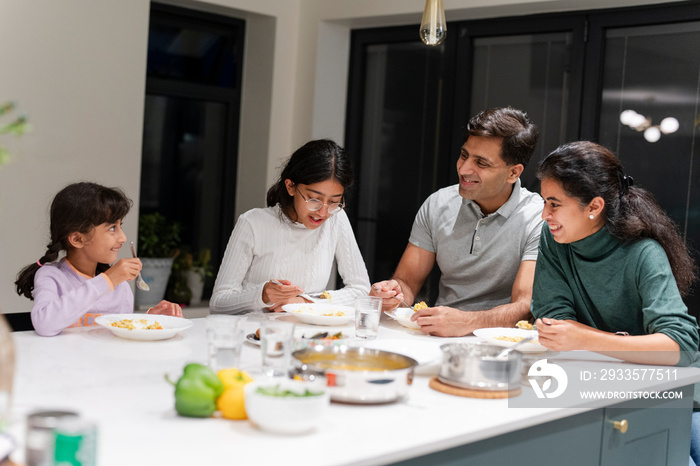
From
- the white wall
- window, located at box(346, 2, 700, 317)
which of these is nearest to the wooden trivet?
window, located at box(346, 2, 700, 317)

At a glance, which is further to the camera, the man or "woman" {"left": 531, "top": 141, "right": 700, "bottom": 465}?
the man

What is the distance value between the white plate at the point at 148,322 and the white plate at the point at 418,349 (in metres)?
0.50

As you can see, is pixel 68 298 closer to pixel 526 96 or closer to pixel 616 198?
pixel 616 198

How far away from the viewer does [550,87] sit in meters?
4.07

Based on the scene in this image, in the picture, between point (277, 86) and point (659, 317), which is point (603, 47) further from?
point (659, 317)

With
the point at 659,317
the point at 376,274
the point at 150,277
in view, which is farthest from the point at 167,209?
the point at 659,317

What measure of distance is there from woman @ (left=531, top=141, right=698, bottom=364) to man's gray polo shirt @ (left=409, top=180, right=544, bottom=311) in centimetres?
49

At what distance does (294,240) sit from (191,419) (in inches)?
59.5

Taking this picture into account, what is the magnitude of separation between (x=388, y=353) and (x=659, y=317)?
0.81m

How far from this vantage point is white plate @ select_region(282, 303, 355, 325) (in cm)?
233

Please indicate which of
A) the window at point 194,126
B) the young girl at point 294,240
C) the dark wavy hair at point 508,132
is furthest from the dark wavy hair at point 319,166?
the window at point 194,126

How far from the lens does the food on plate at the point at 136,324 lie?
2.03 m

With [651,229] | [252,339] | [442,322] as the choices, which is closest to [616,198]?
[651,229]

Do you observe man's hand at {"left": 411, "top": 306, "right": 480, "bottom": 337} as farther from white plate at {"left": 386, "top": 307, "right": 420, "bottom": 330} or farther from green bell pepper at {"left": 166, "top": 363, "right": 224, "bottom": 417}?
green bell pepper at {"left": 166, "top": 363, "right": 224, "bottom": 417}
